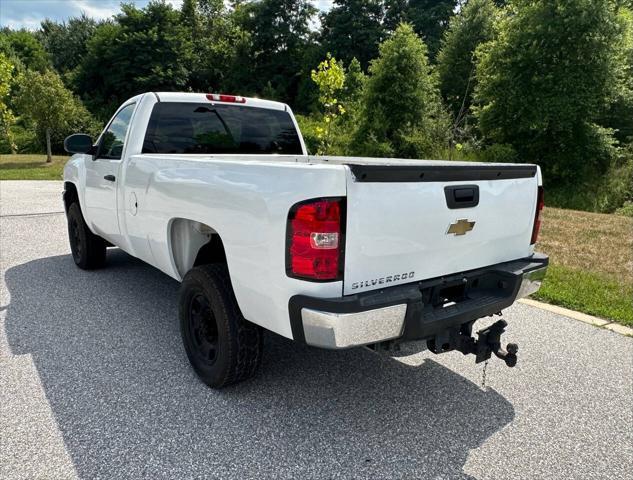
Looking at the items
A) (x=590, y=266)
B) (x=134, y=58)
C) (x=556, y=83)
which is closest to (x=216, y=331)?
(x=590, y=266)

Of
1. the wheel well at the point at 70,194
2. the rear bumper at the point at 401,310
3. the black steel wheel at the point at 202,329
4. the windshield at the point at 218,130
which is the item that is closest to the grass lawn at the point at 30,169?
the wheel well at the point at 70,194

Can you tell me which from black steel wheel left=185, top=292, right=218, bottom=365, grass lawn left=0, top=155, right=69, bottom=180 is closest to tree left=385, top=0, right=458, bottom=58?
grass lawn left=0, top=155, right=69, bottom=180

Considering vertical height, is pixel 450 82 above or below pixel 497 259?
above

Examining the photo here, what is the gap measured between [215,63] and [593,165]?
150 feet

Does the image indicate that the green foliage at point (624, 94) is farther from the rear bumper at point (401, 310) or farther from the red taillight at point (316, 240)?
the red taillight at point (316, 240)

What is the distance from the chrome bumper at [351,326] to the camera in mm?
2080

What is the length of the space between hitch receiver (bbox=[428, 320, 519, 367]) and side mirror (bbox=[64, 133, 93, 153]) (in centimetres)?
388

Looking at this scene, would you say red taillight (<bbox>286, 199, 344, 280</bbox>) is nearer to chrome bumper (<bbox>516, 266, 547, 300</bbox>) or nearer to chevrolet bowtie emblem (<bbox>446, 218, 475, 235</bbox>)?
chevrolet bowtie emblem (<bbox>446, 218, 475, 235</bbox>)

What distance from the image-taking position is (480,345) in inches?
102

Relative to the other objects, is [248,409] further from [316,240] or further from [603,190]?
[603,190]

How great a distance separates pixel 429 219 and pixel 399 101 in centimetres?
2020

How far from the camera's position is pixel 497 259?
2.91 meters

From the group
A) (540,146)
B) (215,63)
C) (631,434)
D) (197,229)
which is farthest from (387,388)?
(215,63)

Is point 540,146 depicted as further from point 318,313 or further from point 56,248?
point 318,313
